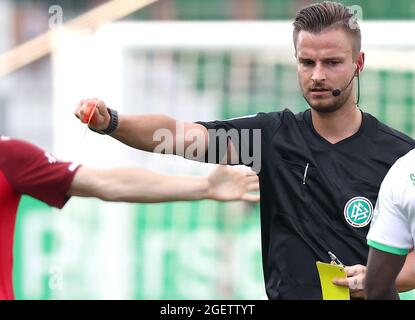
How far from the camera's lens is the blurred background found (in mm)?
6613

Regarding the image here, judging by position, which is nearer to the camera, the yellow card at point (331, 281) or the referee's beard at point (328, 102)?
the yellow card at point (331, 281)

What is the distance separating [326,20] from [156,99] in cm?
323

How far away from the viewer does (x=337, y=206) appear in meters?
3.69

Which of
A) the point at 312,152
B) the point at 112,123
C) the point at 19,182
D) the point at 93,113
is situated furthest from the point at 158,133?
the point at 19,182

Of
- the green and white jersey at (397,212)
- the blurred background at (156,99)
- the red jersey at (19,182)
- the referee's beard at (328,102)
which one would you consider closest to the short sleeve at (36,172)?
the red jersey at (19,182)

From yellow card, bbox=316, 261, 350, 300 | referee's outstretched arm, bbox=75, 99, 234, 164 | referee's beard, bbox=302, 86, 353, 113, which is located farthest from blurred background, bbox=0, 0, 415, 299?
yellow card, bbox=316, 261, 350, 300

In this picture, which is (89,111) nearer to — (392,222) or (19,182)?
(19,182)

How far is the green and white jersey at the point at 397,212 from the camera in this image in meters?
2.91

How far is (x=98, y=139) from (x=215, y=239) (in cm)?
103

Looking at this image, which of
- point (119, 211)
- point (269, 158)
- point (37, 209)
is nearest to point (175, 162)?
point (119, 211)

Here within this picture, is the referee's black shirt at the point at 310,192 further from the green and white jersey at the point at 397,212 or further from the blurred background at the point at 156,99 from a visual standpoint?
the blurred background at the point at 156,99

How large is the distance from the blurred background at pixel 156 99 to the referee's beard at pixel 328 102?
2.67m

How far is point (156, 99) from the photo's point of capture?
22.8 ft

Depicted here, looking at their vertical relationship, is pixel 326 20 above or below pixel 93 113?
above
